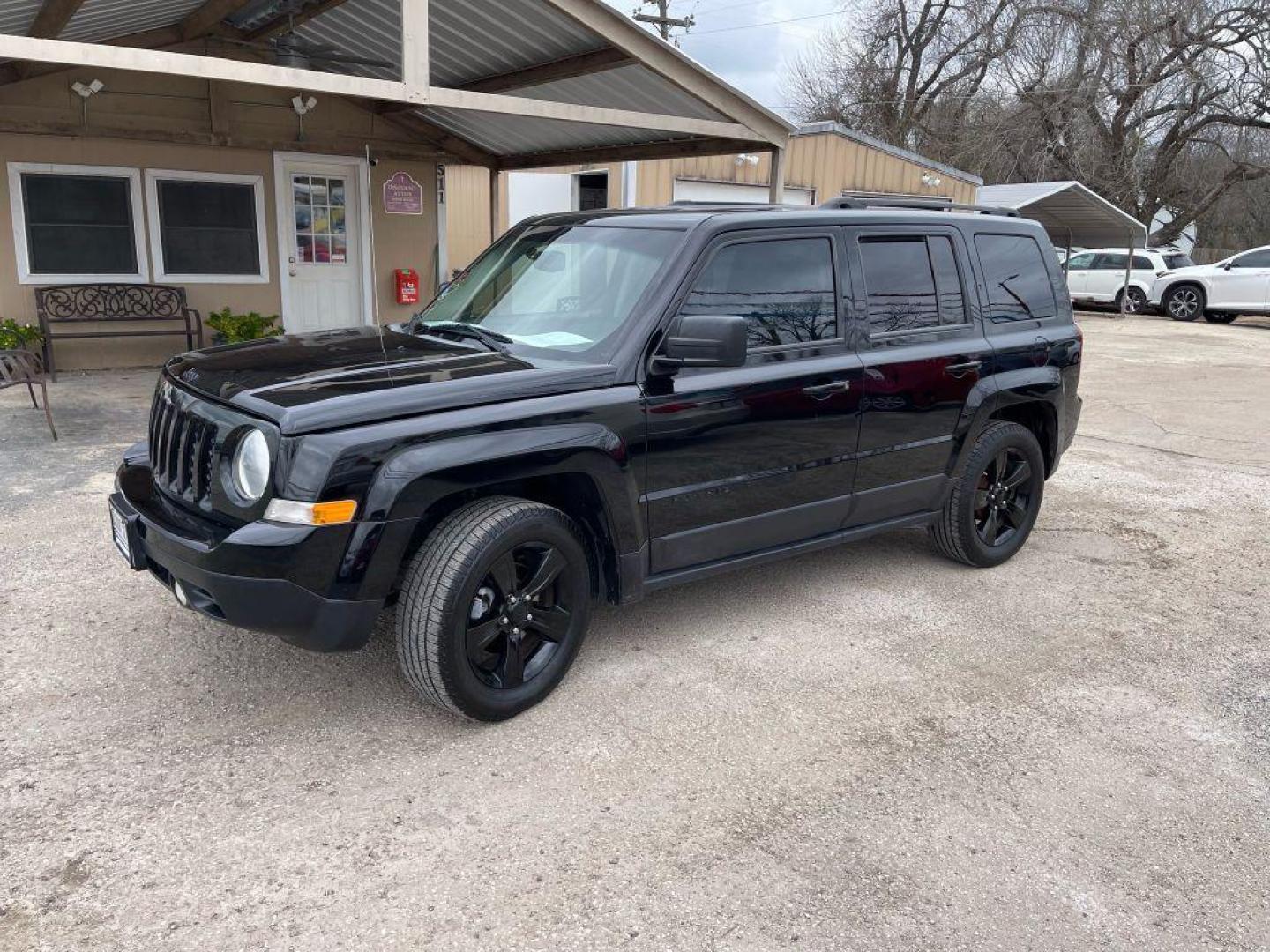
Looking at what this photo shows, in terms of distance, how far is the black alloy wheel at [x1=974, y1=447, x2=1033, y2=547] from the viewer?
4996mm

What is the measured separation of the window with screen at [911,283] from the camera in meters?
4.31

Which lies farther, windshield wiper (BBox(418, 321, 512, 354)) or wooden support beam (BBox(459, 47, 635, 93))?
wooden support beam (BBox(459, 47, 635, 93))

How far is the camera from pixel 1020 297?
5012mm

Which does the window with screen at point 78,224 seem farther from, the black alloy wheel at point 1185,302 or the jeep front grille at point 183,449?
the black alloy wheel at point 1185,302

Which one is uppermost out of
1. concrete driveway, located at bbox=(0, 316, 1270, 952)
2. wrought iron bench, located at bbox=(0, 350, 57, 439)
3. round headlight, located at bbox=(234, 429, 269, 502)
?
round headlight, located at bbox=(234, 429, 269, 502)

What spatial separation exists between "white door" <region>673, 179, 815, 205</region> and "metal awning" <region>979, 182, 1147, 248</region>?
3.83 metres

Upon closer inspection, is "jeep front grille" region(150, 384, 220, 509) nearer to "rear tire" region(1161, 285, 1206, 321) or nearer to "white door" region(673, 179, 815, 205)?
"white door" region(673, 179, 815, 205)

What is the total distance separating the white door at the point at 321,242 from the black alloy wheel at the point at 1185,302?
18.5 m

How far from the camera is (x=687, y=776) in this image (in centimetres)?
311

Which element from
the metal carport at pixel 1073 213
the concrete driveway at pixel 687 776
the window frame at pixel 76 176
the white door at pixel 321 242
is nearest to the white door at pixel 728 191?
the metal carport at pixel 1073 213

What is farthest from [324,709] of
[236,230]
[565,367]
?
[236,230]

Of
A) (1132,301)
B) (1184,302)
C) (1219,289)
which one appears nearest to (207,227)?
(1219,289)

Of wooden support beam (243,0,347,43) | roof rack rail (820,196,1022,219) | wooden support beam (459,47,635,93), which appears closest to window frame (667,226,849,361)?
roof rack rail (820,196,1022,219)

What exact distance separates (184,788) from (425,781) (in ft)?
2.38
